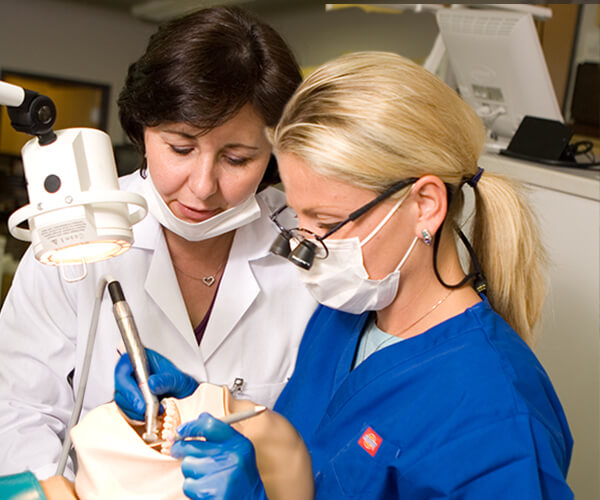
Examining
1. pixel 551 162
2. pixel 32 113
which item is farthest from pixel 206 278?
pixel 551 162

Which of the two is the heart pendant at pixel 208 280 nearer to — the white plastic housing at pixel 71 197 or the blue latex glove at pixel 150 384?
the blue latex glove at pixel 150 384

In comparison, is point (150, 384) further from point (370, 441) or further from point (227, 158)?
point (227, 158)

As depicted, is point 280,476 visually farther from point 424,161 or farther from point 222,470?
point 424,161

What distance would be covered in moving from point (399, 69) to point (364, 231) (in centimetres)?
29

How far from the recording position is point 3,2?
296 inches

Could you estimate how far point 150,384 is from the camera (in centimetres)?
108

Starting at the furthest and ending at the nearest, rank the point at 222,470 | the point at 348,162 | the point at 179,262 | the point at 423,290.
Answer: the point at 179,262 → the point at 423,290 → the point at 348,162 → the point at 222,470

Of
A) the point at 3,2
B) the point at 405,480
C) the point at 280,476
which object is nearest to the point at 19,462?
the point at 280,476

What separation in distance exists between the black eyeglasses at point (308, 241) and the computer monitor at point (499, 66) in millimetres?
1460

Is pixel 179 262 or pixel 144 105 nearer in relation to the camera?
pixel 144 105

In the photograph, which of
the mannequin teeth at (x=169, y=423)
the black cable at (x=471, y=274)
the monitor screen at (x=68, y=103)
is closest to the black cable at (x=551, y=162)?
the black cable at (x=471, y=274)

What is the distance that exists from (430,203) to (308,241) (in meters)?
0.23

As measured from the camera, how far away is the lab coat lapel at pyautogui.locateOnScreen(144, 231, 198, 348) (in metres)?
1.43

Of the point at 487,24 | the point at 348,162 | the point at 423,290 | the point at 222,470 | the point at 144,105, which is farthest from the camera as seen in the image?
the point at 487,24
